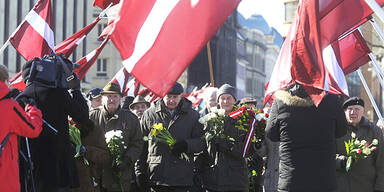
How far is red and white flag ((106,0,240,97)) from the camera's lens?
7.79m

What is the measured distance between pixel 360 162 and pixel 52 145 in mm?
3918

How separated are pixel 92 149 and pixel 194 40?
2.16 meters

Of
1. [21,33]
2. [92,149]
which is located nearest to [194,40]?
[92,149]

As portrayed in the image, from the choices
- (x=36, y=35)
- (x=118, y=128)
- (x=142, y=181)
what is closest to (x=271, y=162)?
(x=142, y=181)

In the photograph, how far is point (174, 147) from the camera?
394 inches

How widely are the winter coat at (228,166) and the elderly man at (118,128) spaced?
96 cm

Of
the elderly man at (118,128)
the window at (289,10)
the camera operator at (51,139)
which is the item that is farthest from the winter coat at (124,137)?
the window at (289,10)

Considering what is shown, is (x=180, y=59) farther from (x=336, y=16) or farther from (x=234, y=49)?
(x=234, y=49)

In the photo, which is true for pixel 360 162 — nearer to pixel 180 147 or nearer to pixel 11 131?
pixel 180 147

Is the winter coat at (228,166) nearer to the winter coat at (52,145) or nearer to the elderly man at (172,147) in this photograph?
the elderly man at (172,147)

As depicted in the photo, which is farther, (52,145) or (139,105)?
(139,105)

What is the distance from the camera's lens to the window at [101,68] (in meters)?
68.8

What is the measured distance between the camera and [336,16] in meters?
9.45

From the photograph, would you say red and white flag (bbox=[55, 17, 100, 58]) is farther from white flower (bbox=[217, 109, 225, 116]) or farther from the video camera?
the video camera
